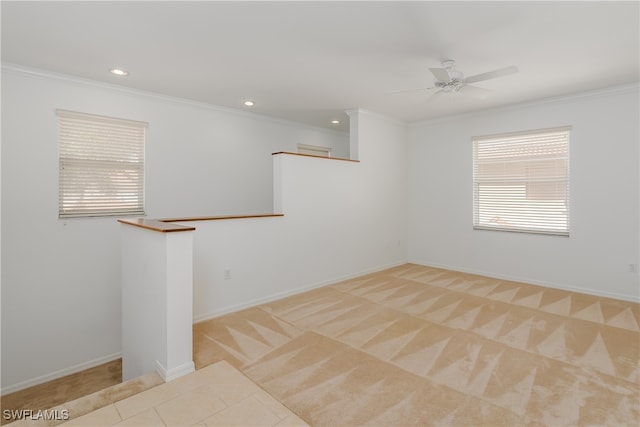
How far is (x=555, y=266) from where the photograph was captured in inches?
172

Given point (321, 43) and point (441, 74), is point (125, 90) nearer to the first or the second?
point (321, 43)

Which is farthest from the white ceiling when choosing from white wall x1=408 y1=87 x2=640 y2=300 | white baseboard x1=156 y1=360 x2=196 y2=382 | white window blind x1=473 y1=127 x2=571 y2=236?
white baseboard x1=156 y1=360 x2=196 y2=382

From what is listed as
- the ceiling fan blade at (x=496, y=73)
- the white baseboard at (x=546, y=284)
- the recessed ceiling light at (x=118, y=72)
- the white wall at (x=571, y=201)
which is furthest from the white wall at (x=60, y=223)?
the white baseboard at (x=546, y=284)

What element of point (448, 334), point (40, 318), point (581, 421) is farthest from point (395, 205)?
point (40, 318)

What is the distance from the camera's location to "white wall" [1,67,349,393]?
10.5ft

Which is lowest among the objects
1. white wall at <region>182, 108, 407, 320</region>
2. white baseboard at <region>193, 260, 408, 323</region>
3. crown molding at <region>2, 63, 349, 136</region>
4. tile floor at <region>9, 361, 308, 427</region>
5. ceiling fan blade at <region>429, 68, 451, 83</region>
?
tile floor at <region>9, 361, 308, 427</region>

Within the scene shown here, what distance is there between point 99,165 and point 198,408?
10.1ft

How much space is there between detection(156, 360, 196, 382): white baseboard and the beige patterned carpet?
14 cm

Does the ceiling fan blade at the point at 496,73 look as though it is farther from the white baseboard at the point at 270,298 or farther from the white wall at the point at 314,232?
the white baseboard at the point at 270,298

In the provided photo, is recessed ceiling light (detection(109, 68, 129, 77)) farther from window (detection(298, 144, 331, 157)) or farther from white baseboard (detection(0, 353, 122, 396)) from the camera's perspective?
white baseboard (detection(0, 353, 122, 396))

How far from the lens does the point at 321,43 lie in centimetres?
276

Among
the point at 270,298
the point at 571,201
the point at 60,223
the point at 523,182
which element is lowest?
the point at 270,298

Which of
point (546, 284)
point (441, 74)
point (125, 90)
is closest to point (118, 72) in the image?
point (125, 90)

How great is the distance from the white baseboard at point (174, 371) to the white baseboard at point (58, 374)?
202 centimetres
